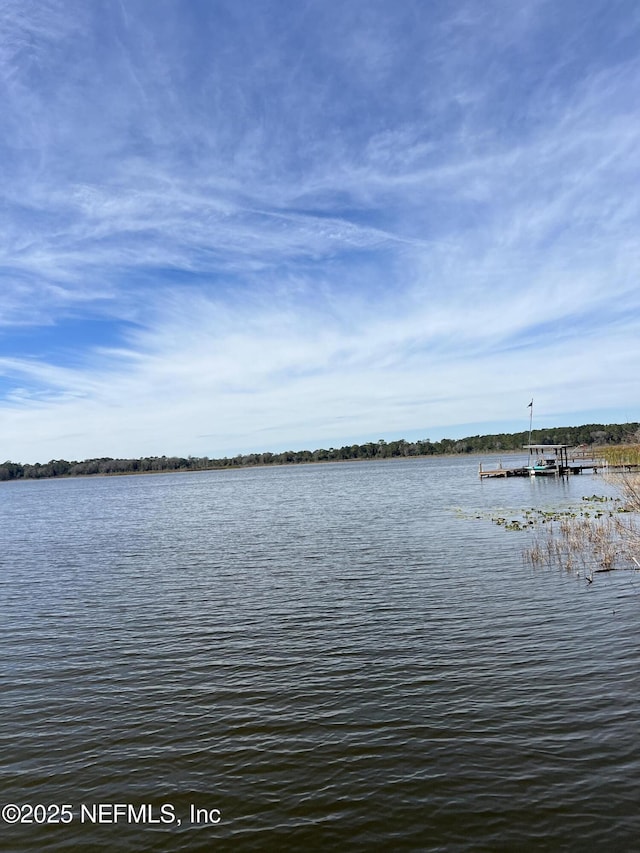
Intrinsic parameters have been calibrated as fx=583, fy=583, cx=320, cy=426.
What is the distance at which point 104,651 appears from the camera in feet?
53.0

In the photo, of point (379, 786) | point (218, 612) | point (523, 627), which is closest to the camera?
point (379, 786)

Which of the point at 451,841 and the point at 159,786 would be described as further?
the point at 159,786

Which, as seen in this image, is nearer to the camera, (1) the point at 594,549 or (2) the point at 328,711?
(2) the point at 328,711

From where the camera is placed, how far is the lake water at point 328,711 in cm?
823

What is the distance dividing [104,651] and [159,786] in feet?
24.9

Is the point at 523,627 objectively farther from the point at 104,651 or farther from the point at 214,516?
the point at 214,516

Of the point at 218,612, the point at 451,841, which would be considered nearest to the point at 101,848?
the point at 451,841

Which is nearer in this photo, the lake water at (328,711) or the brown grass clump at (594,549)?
the lake water at (328,711)

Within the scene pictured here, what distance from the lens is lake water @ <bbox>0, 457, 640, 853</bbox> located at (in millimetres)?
8227

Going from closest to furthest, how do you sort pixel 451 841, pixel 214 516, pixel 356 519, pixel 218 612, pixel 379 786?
pixel 451 841
pixel 379 786
pixel 218 612
pixel 356 519
pixel 214 516

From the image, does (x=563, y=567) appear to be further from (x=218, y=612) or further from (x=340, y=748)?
(x=340, y=748)

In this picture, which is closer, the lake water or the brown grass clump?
the lake water

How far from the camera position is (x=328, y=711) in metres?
11.6

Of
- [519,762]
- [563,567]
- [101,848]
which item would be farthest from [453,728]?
[563,567]
